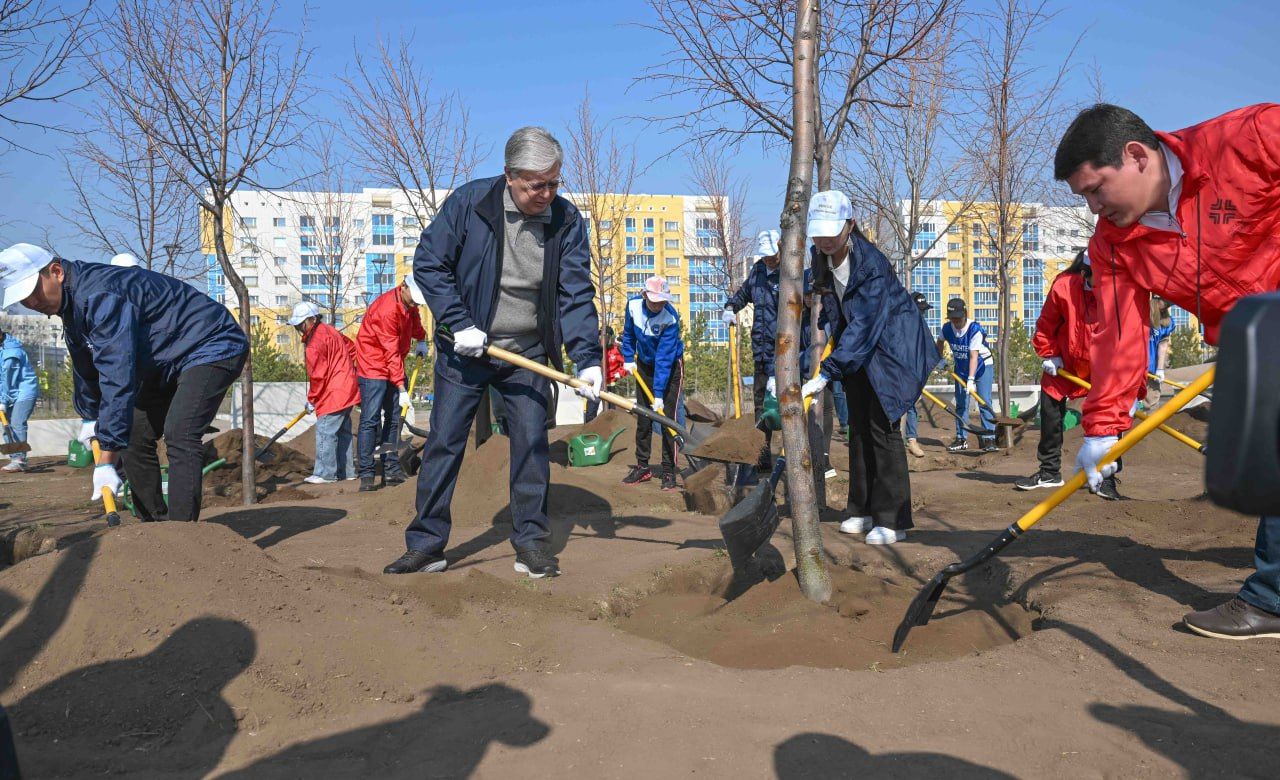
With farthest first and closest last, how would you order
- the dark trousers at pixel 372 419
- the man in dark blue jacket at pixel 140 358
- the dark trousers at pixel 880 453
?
the dark trousers at pixel 372 419
the dark trousers at pixel 880 453
the man in dark blue jacket at pixel 140 358

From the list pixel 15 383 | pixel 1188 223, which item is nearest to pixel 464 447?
pixel 1188 223

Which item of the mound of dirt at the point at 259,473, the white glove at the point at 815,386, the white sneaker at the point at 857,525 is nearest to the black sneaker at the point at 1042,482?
the white sneaker at the point at 857,525

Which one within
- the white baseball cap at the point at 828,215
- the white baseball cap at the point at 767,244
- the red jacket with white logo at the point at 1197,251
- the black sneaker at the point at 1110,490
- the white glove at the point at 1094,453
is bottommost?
the black sneaker at the point at 1110,490

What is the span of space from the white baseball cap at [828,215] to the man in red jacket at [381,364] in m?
4.71

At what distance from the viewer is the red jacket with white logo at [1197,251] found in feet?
9.64

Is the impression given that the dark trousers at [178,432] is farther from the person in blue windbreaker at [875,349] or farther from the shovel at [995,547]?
the shovel at [995,547]

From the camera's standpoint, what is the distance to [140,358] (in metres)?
4.64

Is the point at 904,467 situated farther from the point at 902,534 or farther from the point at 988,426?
the point at 988,426

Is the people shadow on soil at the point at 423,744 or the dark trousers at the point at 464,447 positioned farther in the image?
the dark trousers at the point at 464,447

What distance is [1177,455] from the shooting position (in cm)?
935

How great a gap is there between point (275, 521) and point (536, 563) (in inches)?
111

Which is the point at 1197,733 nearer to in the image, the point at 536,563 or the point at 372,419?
the point at 536,563

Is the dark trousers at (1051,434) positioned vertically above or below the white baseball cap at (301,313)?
below

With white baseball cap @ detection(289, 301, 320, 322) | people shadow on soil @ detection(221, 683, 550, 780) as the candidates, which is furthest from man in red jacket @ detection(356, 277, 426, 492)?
people shadow on soil @ detection(221, 683, 550, 780)
